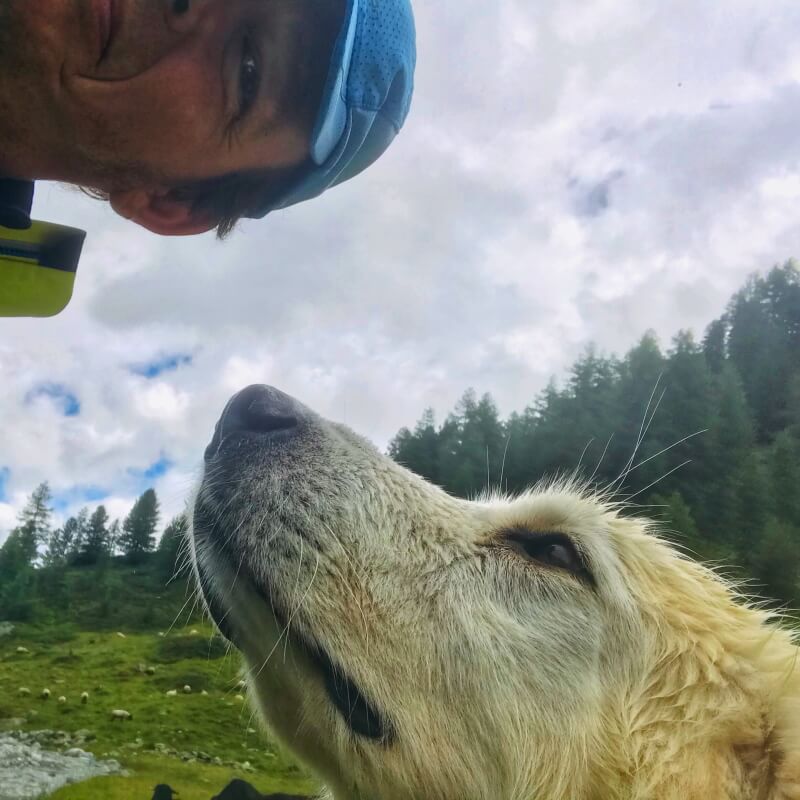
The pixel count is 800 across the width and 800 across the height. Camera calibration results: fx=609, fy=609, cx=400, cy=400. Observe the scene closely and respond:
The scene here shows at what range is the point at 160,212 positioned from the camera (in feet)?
6.75

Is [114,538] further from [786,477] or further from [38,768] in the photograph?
[786,477]

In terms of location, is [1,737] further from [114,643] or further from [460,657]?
[460,657]

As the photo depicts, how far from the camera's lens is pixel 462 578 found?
162 centimetres

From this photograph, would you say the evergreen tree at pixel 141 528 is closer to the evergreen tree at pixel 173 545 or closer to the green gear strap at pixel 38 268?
the evergreen tree at pixel 173 545

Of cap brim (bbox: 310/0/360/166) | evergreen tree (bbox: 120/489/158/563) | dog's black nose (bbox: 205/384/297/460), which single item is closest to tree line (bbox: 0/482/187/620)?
evergreen tree (bbox: 120/489/158/563)

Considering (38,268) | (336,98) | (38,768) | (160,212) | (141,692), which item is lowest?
(38,768)

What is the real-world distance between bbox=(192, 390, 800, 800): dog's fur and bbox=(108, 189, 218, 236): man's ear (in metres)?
0.84

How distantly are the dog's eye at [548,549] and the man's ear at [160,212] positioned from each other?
1501 millimetres

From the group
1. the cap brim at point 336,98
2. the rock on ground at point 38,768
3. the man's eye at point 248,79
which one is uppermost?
the man's eye at point 248,79

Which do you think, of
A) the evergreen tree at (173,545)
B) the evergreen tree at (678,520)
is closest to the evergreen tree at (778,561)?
the evergreen tree at (678,520)

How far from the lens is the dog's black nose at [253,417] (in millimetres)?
1604

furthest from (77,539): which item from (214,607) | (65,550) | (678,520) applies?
(678,520)

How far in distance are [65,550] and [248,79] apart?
72.1 inches

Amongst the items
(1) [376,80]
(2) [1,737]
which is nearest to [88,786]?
(2) [1,737]
